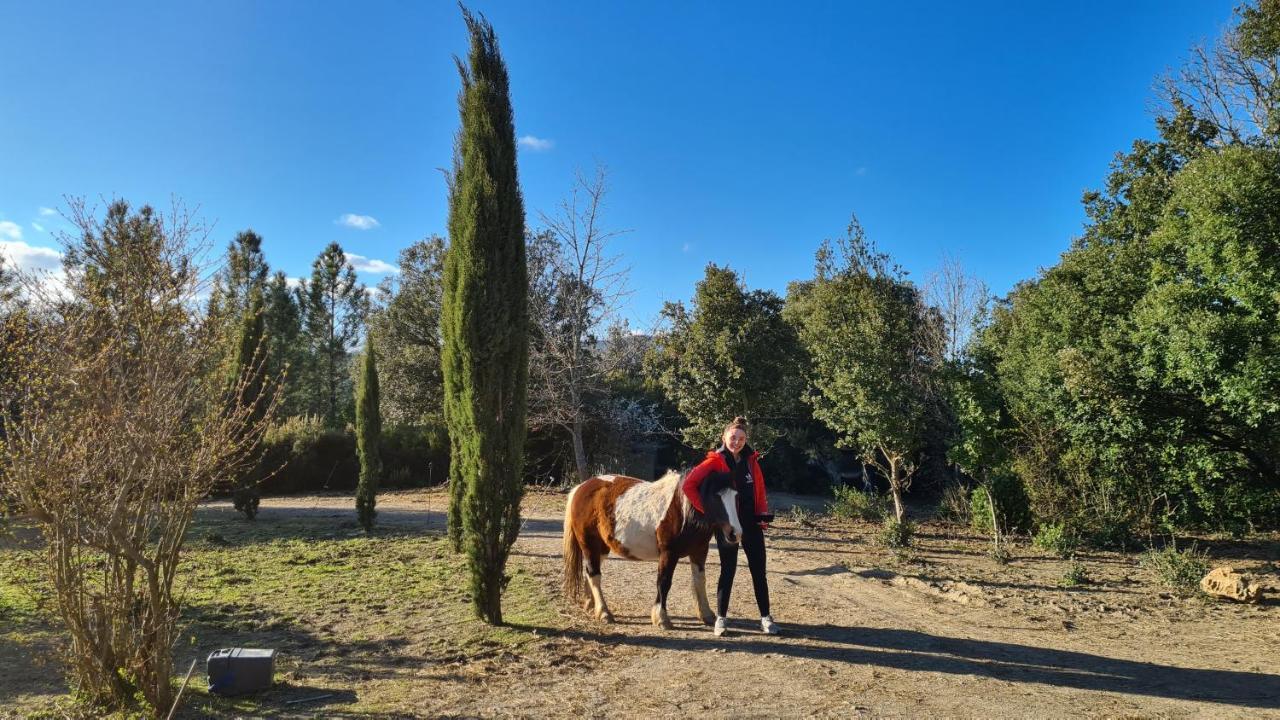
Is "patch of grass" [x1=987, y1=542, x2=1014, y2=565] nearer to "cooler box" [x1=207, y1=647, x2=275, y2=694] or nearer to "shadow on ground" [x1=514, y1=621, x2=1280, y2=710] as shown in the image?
"shadow on ground" [x1=514, y1=621, x2=1280, y2=710]

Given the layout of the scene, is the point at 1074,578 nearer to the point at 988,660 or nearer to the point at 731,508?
the point at 988,660

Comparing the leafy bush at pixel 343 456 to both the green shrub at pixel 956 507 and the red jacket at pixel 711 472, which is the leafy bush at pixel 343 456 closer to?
the green shrub at pixel 956 507

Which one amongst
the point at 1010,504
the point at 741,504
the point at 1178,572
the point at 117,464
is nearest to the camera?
the point at 117,464

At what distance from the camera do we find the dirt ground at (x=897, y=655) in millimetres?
4289

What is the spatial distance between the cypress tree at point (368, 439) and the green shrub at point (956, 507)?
1176cm

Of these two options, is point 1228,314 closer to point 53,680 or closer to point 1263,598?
point 1263,598

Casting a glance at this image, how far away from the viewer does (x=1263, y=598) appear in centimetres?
723

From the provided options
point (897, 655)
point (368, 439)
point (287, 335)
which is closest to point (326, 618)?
point (897, 655)

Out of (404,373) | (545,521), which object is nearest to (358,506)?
(545,521)

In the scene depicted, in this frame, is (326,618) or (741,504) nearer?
(741,504)

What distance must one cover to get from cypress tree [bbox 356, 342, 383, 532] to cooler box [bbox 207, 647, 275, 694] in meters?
8.03

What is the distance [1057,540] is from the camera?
32.4ft

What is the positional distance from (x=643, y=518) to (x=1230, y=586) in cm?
682

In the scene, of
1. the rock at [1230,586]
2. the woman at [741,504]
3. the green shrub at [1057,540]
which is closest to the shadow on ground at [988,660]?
the woman at [741,504]
